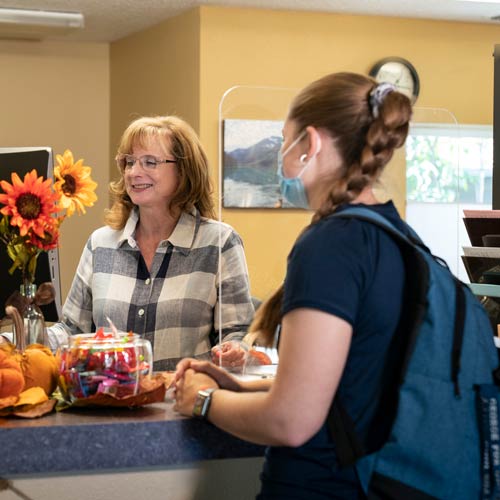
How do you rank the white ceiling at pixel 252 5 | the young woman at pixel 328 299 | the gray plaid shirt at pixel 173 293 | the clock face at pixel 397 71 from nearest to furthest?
the young woman at pixel 328 299
the gray plaid shirt at pixel 173 293
the white ceiling at pixel 252 5
the clock face at pixel 397 71

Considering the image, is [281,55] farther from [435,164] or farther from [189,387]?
[189,387]

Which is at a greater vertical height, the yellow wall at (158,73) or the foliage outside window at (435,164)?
the yellow wall at (158,73)

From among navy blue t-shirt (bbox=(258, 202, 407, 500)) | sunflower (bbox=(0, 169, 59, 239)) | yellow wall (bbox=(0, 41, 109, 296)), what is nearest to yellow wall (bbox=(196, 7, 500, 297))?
yellow wall (bbox=(0, 41, 109, 296))

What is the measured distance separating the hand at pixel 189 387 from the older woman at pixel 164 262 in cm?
76

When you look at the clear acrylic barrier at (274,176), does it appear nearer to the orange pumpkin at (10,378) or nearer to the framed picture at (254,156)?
the framed picture at (254,156)

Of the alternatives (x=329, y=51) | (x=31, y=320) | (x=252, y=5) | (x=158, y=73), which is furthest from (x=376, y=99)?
(x=158, y=73)

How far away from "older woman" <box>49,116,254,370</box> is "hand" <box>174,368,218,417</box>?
2.49 feet

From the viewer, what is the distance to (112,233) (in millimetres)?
2492

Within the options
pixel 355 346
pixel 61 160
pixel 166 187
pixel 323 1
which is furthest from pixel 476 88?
pixel 355 346

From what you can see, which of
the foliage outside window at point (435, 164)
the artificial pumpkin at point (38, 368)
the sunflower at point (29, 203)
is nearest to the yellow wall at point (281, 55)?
the foliage outside window at point (435, 164)

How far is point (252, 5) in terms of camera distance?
19.5ft

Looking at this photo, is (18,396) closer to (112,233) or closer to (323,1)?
(112,233)

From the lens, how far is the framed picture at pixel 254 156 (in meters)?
1.74

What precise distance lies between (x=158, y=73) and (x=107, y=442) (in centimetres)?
530
